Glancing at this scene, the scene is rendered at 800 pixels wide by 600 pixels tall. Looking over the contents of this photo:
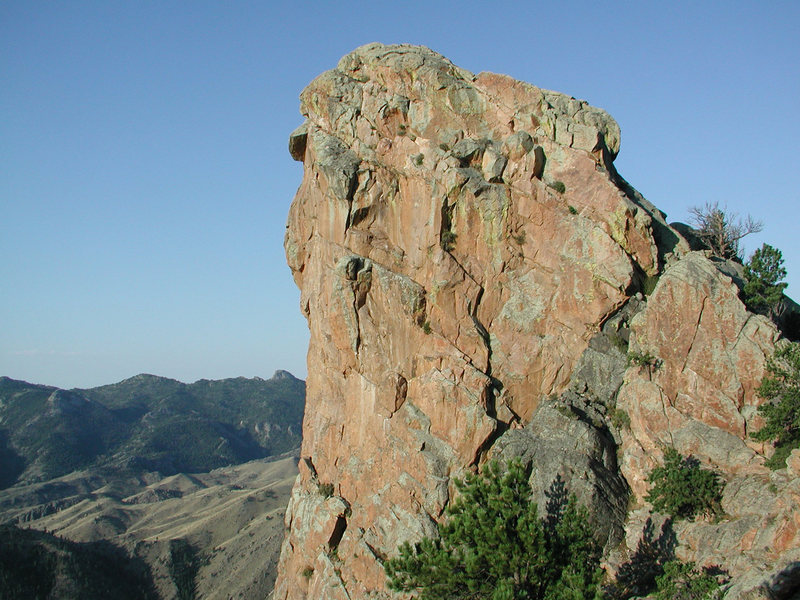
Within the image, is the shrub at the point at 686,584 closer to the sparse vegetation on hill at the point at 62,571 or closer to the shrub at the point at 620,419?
the shrub at the point at 620,419

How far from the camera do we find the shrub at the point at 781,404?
89.1ft

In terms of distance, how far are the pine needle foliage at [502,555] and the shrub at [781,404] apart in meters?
10.6

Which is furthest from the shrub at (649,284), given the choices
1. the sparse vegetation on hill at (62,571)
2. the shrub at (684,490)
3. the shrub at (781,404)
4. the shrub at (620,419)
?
the sparse vegetation on hill at (62,571)

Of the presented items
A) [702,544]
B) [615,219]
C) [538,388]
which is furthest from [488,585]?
[615,219]

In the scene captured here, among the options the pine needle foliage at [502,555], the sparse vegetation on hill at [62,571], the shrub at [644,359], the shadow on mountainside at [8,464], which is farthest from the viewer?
the shadow on mountainside at [8,464]

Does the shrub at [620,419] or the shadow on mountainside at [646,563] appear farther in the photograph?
the shrub at [620,419]

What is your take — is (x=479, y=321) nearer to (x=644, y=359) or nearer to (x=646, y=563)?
(x=644, y=359)

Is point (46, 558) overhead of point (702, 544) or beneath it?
beneath

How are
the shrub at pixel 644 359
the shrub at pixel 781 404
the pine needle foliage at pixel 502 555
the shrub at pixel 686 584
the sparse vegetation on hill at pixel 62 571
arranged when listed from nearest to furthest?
the pine needle foliage at pixel 502 555 → the shrub at pixel 686 584 → the shrub at pixel 781 404 → the shrub at pixel 644 359 → the sparse vegetation on hill at pixel 62 571

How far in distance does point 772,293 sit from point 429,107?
78.9ft

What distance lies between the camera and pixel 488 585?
22.7 meters

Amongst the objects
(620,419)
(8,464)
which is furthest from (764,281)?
(8,464)

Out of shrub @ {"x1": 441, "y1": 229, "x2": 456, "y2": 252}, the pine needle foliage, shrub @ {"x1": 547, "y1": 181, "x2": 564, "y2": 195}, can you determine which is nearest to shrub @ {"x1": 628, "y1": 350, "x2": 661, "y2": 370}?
the pine needle foliage

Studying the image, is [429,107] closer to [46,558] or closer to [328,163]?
[328,163]
